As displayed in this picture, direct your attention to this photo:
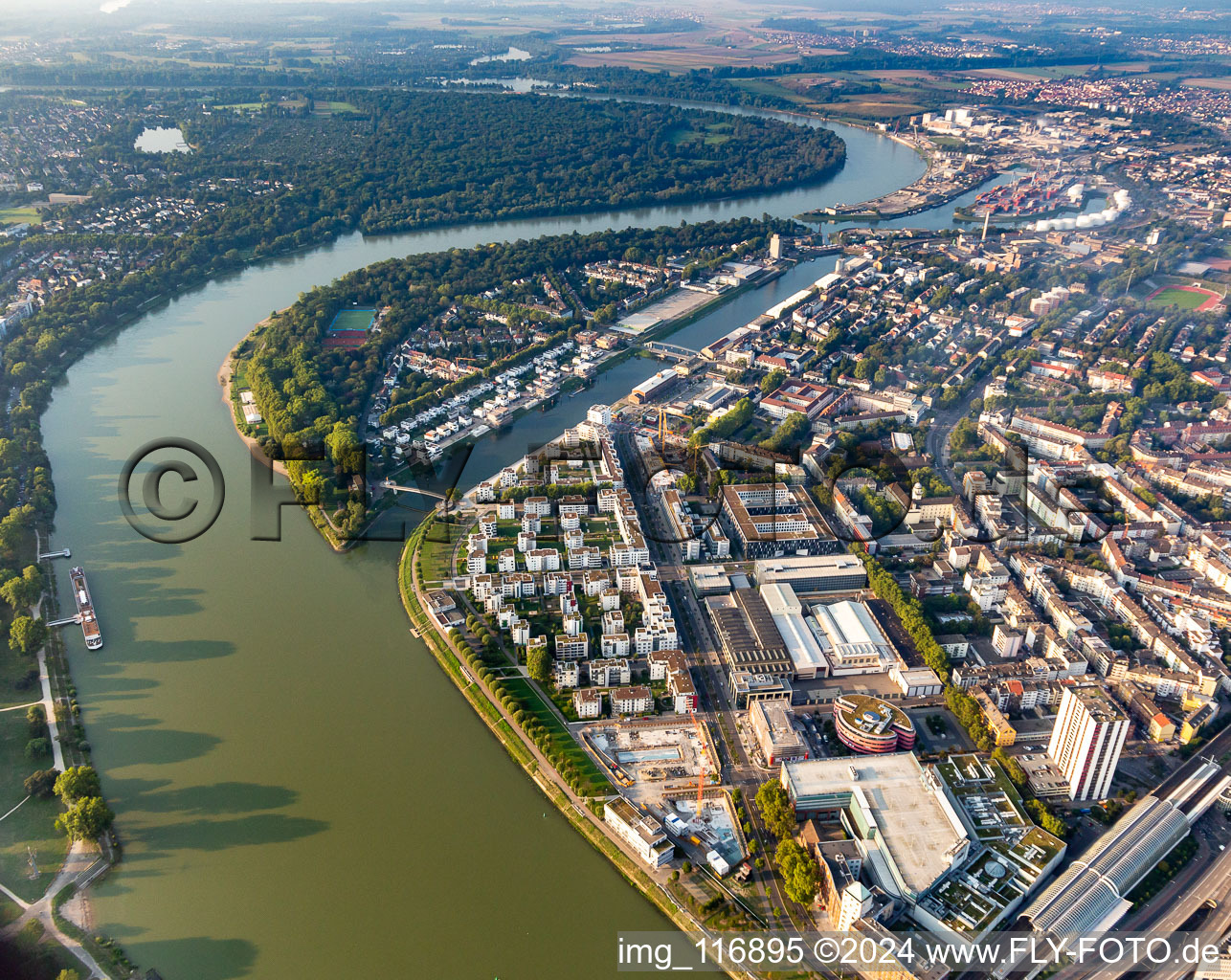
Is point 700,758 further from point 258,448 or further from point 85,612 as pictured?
point 258,448

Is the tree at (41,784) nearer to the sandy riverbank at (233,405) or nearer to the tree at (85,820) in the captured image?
the tree at (85,820)

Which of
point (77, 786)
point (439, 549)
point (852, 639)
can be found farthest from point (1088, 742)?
point (77, 786)

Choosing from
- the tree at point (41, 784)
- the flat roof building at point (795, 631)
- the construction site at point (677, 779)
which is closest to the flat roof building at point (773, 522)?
the flat roof building at point (795, 631)

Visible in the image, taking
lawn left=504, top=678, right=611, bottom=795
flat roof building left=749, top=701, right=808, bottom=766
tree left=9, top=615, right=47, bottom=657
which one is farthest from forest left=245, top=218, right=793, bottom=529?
flat roof building left=749, top=701, right=808, bottom=766

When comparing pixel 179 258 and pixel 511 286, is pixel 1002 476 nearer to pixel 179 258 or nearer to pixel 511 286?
pixel 511 286

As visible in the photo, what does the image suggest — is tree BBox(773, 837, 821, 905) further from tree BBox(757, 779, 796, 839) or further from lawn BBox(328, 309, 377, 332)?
lawn BBox(328, 309, 377, 332)

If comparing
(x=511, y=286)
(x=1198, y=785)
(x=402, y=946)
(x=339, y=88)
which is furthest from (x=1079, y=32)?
(x=402, y=946)
